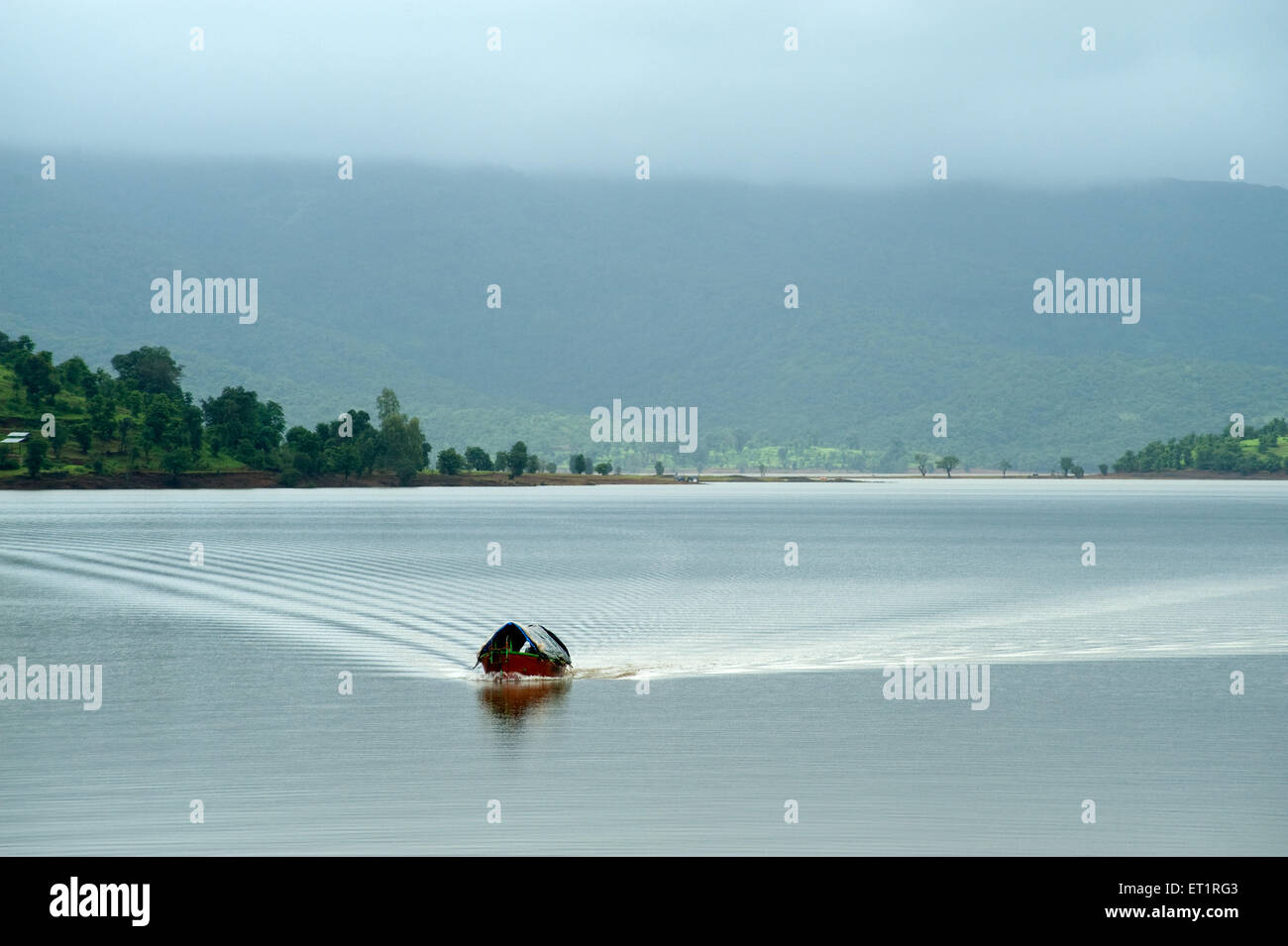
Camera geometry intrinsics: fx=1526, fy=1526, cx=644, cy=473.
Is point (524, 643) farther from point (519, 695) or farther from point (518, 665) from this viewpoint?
point (519, 695)

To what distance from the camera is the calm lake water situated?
26469mm

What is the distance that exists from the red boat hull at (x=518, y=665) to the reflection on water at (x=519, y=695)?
35cm

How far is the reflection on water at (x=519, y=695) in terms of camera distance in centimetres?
3888

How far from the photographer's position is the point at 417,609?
63031 millimetres
